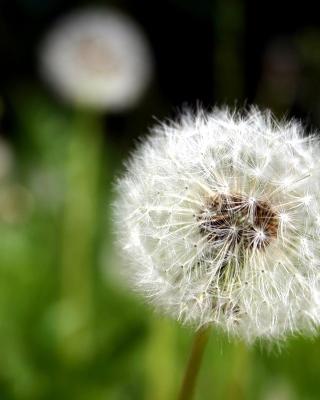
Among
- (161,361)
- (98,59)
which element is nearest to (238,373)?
(161,361)

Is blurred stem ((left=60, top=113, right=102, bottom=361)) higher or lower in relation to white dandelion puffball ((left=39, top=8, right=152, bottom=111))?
lower

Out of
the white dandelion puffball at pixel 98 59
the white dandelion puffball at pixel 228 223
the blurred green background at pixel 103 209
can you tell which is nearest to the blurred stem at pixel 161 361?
the blurred green background at pixel 103 209

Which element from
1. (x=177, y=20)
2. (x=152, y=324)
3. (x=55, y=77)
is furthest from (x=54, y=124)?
(x=152, y=324)

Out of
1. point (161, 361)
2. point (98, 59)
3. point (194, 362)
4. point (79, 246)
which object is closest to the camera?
point (194, 362)

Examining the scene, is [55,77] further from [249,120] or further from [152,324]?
[249,120]

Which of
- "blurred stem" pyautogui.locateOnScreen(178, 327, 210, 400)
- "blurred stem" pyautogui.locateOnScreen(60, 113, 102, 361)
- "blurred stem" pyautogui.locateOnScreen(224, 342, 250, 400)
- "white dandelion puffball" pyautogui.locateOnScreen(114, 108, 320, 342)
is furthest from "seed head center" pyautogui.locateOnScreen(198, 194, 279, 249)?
"blurred stem" pyautogui.locateOnScreen(60, 113, 102, 361)

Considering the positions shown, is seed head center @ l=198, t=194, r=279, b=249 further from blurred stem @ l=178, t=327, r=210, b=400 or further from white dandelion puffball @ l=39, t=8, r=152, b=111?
white dandelion puffball @ l=39, t=8, r=152, b=111

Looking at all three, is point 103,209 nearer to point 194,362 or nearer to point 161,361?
point 161,361
